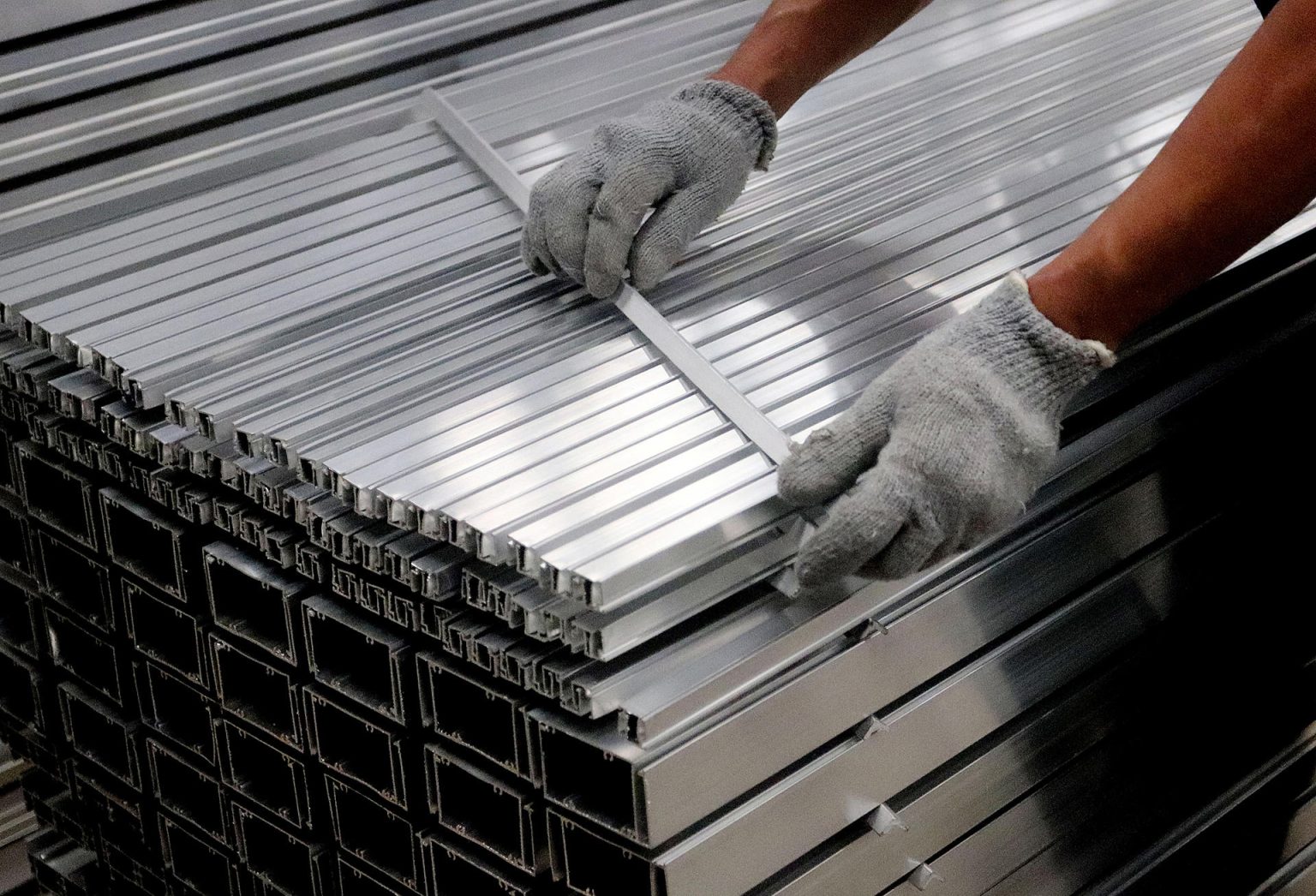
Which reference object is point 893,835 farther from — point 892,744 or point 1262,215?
point 1262,215

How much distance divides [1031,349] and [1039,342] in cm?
1

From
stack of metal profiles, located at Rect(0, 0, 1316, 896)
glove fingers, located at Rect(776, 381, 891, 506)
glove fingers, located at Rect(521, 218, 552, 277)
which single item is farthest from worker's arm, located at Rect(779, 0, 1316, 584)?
glove fingers, located at Rect(521, 218, 552, 277)

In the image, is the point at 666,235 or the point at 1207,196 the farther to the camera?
the point at 666,235

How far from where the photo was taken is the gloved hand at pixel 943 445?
1425 millimetres

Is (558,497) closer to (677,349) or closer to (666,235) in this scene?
(677,349)

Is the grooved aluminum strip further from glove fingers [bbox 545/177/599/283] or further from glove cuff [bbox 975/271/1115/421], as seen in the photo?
glove cuff [bbox 975/271/1115/421]

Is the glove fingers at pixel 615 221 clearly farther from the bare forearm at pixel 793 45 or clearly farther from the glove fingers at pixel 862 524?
the glove fingers at pixel 862 524

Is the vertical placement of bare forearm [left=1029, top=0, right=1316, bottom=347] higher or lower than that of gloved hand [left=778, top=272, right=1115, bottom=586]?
higher

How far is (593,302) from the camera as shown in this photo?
186 centimetres

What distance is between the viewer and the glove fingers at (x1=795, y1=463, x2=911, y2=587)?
1.40m

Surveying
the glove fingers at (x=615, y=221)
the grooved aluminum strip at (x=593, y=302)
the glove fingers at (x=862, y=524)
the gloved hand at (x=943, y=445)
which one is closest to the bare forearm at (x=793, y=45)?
the grooved aluminum strip at (x=593, y=302)

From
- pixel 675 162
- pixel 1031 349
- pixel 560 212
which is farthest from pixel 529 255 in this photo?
pixel 1031 349

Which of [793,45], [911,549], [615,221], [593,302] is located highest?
[793,45]

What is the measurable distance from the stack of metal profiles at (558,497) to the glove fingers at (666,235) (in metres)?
0.05
